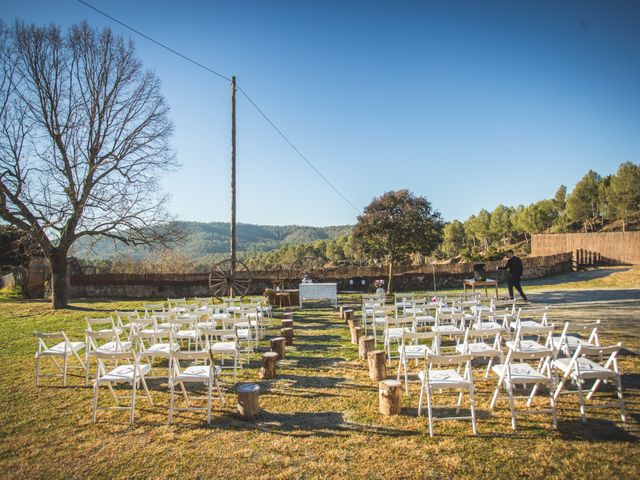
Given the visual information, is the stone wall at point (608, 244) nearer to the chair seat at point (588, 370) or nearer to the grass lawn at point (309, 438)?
the grass lawn at point (309, 438)

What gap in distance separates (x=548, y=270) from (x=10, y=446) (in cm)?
2609

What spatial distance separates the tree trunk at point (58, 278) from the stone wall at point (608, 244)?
32.6 m

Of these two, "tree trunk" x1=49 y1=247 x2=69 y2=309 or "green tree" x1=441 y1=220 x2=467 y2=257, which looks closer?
"tree trunk" x1=49 y1=247 x2=69 y2=309

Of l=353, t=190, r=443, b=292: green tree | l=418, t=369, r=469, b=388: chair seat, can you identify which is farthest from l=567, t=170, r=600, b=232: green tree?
l=418, t=369, r=469, b=388: chair seat

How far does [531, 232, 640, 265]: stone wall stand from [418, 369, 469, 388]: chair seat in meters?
29.0

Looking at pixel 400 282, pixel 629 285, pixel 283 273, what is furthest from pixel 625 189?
pixel 283 273

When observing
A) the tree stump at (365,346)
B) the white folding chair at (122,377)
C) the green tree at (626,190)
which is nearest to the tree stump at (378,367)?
the tree stump at (365,346)

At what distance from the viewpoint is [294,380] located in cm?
598

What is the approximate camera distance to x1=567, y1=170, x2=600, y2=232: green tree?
5122 cm

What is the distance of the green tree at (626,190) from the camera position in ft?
147

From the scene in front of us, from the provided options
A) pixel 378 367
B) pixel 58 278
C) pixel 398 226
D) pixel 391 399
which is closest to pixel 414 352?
pixel 378 367

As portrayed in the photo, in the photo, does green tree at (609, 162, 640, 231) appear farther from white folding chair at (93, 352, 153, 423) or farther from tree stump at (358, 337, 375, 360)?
white folding chair at (93, 352, 153, 423)

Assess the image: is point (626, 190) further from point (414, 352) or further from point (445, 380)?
point (445, 380)

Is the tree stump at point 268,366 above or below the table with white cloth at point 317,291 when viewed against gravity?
below
